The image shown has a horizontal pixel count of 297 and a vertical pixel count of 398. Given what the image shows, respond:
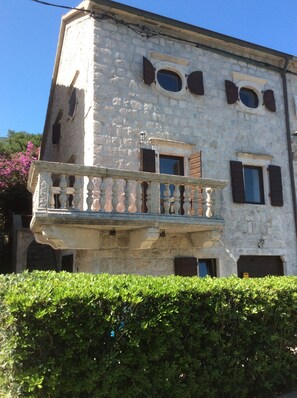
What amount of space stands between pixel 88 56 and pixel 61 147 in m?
3.63

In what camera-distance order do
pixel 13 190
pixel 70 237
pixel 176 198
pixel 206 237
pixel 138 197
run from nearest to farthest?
pixel 70 237, pixel 138 197, pixel 176 198, pixel 206 237, pixel 13 190

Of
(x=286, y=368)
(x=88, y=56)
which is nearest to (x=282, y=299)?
(x=286, y=368)

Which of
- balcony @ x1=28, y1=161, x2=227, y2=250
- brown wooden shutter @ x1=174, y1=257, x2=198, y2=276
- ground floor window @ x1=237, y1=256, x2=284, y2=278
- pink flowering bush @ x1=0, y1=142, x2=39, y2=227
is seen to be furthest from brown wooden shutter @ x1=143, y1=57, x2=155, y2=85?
pink flowering bush @ x1=0, y1=142, x2=39, y2=227

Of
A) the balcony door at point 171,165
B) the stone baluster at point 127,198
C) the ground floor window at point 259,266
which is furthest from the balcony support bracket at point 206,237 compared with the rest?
the stone baluster at point 127,198

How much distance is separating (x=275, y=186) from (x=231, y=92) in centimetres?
325

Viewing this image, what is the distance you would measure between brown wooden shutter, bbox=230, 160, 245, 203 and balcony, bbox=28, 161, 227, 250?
1.86 m

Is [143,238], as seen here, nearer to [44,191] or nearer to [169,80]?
[44,191]

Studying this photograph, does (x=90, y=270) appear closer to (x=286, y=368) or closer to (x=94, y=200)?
(x=94, y=200)

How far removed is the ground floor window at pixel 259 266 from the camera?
10.7 meters

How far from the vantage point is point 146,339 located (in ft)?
A: 13.4

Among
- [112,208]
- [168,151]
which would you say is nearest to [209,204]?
[168,151]

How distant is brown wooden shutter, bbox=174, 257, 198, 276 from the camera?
9.55 metres

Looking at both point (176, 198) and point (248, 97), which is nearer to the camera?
point (176, 198)

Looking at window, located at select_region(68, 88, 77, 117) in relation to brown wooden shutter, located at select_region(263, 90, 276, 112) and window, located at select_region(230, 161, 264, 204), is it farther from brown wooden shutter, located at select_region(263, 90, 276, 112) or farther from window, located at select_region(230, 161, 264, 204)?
brown wooden shutter, located at select_region(263, 90, 276, 112)
